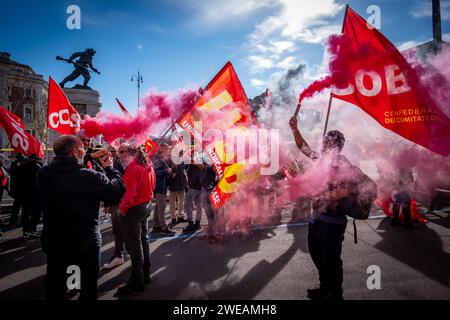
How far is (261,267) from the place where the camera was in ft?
14.6

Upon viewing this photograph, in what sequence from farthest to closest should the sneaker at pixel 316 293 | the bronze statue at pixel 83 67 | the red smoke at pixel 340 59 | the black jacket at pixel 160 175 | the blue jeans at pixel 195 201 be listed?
the bronze statue at pixel 83 67 → the blue jeans at pixel 195 201 → the black jacket at pixel 160 175 → the red smoke at pixel 340 59 → the sneaker at pixel 316 293

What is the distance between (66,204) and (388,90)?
4378 mm

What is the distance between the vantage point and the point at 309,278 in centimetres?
402

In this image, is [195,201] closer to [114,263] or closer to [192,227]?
[192,227]

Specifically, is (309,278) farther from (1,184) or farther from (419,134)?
(1,184)

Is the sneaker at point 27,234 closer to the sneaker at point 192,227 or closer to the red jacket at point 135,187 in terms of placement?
Answer: the sneaker at point 192,227

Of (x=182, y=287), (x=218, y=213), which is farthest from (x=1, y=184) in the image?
(x=182, y=287)

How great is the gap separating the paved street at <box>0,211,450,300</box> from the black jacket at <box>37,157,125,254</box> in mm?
1418

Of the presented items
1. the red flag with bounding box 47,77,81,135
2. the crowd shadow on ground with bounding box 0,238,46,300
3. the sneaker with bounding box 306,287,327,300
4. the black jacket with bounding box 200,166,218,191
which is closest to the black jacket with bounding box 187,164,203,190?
the black jacket with bounding box 200,166,218,191

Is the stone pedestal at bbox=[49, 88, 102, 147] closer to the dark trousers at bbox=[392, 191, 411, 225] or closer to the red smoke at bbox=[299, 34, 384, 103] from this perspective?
the red smoke at bbox=[299, 34, 384, 103]

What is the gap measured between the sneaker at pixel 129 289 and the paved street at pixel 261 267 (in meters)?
0.10

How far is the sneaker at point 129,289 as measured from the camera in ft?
11.8

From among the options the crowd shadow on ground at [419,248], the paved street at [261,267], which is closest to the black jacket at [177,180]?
the paved street at [261,267]

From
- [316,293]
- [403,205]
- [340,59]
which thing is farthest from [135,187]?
[403,205]
